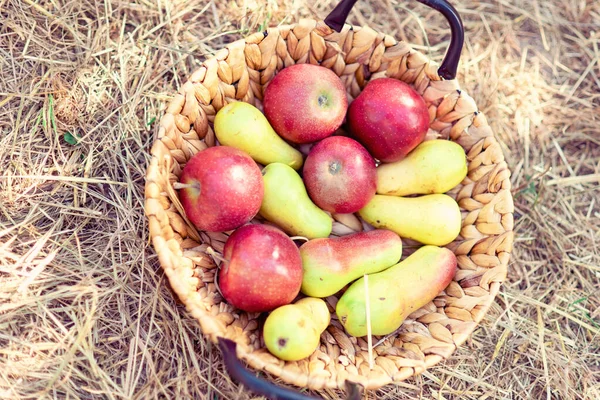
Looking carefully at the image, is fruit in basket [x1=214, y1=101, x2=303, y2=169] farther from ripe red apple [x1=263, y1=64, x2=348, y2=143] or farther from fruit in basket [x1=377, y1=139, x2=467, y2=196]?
fruit in basket [x1=377, y1=139, x2=467, y2=196]

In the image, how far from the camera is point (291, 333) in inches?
70.3

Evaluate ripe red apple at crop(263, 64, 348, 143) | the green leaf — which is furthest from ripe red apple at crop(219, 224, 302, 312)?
the green leaf

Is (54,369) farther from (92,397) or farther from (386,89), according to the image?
(386,89)

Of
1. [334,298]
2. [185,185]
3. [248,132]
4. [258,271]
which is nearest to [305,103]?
[248,132]

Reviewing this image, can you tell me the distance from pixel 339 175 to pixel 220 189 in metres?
0.48

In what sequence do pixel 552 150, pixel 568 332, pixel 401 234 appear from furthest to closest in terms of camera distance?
pixel 552 150, pixel 568 332, pixel 401 234

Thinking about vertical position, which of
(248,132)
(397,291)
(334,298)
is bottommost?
(334,298)

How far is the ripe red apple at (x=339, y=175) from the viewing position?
205 cm

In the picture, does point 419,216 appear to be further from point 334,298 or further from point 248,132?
point 248,132

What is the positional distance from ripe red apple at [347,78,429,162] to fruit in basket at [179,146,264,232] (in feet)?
1.77

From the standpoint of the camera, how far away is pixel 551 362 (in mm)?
2350

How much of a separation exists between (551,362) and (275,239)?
143 centimetres

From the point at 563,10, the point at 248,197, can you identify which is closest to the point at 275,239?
the point at 248,197

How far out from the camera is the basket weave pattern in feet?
5.87
